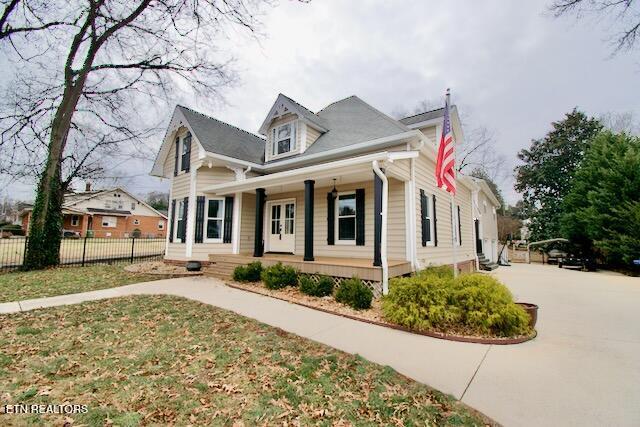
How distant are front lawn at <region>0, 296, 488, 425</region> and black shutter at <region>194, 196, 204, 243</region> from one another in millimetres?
6404

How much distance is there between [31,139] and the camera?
1144 centimetres

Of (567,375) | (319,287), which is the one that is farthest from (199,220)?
(567,375)

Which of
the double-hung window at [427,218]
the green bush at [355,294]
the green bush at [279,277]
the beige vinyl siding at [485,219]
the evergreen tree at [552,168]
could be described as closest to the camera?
the green bush at [355,294]

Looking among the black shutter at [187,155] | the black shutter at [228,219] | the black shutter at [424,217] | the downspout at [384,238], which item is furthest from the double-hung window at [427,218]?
the black shutter at [187,155]

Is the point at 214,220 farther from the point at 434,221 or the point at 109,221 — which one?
the point at 109,221

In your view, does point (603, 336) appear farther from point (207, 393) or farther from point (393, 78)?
point (393, 78)

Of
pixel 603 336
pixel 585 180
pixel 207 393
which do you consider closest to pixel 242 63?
pixel 207 393

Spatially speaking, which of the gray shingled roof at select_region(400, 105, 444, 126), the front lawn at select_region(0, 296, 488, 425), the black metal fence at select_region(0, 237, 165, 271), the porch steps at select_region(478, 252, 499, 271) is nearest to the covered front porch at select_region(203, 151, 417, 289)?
the front lawn at select_region(0, 296, 488, 425)

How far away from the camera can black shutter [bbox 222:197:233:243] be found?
36.9 feet

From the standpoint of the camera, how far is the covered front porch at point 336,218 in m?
6.96

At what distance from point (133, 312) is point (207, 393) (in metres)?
3.63

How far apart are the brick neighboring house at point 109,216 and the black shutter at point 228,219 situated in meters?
24.4

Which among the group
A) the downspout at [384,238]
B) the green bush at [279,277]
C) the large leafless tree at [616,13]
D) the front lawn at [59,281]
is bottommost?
the front lawn at [59,281]

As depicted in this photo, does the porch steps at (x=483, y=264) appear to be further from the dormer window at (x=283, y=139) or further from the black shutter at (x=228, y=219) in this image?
the black shutter at (x=228, y=219)
